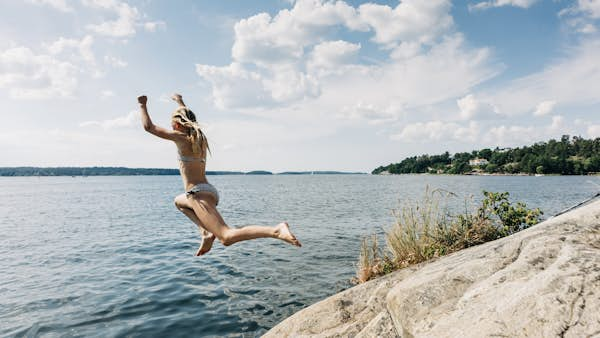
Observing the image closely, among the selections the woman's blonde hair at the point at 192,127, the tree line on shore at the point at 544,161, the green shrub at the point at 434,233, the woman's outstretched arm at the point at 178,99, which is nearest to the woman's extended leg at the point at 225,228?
the woman's blonde hair at the point at 192,127

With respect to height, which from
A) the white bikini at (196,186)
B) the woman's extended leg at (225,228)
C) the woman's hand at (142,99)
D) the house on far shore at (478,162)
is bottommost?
the woman's extended leg at (225,228)

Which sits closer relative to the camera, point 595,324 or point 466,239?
point 595,324

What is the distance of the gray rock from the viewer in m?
3.24

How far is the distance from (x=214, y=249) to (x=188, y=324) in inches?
349

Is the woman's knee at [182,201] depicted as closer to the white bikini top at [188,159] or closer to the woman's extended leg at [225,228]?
the woman's extended leg at [225,228]

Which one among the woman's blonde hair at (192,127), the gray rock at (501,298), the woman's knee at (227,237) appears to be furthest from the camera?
the woman's blonde hair at (192,127)

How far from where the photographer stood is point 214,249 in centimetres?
1812

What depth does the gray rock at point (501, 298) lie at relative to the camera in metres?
3.24

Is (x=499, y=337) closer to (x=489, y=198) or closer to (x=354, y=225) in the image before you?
(x=489, y=198)

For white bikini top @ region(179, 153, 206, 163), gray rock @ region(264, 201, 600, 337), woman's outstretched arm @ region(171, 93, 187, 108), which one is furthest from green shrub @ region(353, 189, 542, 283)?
woman's outstretched arm @ region(171, 93, 187, 108)

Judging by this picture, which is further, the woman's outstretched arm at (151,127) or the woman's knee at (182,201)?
the woman's knee at (182,201)

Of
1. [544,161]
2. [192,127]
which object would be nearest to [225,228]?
[192,127]

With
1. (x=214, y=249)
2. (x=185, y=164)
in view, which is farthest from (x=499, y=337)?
(x=214, y=249)

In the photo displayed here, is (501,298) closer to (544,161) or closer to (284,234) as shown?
(284,234)
